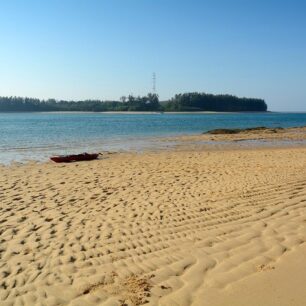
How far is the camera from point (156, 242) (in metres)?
5.76

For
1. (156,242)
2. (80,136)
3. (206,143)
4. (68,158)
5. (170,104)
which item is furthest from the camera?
(170,104)

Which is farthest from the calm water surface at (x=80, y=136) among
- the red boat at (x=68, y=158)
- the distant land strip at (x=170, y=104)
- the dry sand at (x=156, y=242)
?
the distant land strip at (x=170, y=104)

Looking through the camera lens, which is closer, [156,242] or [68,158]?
[156,242]

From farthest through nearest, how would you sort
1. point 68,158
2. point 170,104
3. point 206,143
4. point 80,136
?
point 170,104
point 80,136
point 206,143
point 68,158

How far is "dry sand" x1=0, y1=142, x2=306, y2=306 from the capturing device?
420cm

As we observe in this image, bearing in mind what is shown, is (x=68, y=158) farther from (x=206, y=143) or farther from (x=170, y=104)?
(x=170, y=104)

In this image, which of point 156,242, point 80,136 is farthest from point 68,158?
point 80,136

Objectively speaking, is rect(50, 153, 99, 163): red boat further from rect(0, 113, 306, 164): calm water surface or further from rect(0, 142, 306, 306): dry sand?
rect(0, 142, 306, 306): dry sand

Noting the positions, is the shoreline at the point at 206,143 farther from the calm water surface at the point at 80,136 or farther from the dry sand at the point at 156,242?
the dry sand at the point at 156,242

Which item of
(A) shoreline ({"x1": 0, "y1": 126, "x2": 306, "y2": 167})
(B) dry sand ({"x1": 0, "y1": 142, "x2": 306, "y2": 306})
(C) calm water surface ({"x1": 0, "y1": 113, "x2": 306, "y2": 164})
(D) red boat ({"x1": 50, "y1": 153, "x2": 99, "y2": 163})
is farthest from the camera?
(C) calm water surface ({"x1": 0, "y1": 113, "x2": 306, "y2": 164})

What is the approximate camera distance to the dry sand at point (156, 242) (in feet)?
13.8

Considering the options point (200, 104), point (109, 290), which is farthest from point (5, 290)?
point (200, 104)

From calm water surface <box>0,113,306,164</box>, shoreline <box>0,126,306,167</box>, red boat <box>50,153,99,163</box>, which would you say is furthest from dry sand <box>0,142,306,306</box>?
calm water surface <box>0,113,306,164</box>

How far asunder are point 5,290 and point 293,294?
317 centimetres
